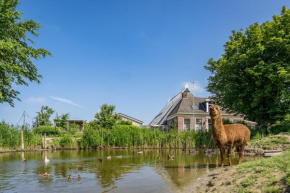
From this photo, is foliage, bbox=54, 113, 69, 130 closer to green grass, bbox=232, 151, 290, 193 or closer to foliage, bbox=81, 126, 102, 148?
foliage, bbox=81, 126, 102, 148

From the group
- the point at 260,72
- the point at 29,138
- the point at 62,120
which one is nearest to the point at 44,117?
the point at 62,120

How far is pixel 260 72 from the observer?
81.0 ft

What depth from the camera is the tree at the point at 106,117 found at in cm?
4344

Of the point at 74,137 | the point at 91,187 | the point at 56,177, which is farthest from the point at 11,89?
the point at 91,187

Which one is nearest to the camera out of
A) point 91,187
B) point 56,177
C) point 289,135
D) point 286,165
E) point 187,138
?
point 286,165

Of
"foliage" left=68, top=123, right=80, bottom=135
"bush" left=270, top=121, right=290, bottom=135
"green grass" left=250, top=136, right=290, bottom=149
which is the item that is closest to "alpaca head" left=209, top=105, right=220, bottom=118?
"green grass" left=250, top=136, right=290, bottom=149

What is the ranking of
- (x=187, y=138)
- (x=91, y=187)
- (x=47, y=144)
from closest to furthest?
(x=91, y=187) < (x=187, y=138) < (x=47, y=144)

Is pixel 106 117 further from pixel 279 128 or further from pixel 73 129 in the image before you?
pixel 279 128

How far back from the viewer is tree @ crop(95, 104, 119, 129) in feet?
143

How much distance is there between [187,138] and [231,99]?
22.6ft

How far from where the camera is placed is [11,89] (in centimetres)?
2384

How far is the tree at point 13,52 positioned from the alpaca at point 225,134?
15581 millimetres

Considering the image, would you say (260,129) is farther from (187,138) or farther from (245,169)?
(245,169)

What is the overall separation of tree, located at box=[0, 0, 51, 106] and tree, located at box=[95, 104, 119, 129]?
19.4 metres
